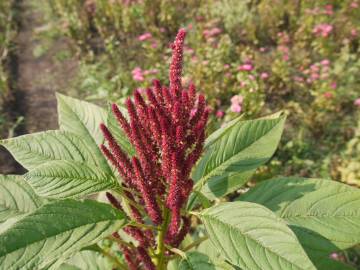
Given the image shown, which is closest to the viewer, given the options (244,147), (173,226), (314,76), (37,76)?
(173,226)

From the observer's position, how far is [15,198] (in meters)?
1.28

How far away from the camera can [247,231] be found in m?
0.95

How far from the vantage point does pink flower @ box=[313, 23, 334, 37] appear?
491 centimetres

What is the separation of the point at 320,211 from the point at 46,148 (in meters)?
0.80

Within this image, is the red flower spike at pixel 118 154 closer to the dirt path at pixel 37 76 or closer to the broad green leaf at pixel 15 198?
the broad green leaf at pixel 15 198

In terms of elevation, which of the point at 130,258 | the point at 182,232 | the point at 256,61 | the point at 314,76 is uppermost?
the point at 182,232

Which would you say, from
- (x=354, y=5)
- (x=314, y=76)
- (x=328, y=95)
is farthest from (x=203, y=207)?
(x=354, y=5)

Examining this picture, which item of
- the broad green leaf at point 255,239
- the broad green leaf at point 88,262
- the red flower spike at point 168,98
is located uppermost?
the red flower spike at point 168,98

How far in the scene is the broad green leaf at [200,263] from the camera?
1.10m

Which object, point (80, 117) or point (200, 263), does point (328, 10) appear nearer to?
point (80, 117)

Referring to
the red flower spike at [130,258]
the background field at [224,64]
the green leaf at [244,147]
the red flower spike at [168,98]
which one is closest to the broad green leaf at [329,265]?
the green leaf at [244,147]

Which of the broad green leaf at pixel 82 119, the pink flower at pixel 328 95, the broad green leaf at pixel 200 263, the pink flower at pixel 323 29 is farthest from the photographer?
the pink flower at pixel 323 29

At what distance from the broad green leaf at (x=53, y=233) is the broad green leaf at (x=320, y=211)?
501mm

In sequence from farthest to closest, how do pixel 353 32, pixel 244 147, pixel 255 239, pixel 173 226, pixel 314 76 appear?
1. pixel 353 32
2. pixel 314 76
3. pixel 244 147
4. pixel 173 226
5. pixel 255 239
